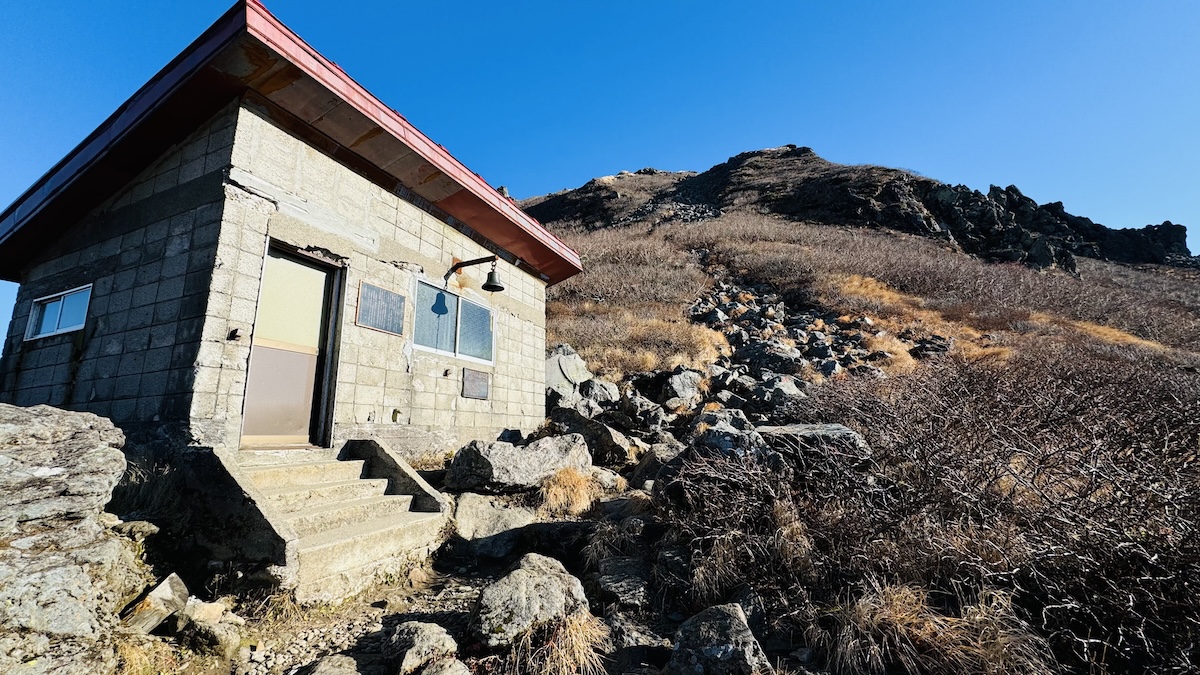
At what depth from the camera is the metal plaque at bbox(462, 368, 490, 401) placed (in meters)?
8.11

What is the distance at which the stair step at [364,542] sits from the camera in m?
4.06

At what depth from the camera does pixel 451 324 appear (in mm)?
8008

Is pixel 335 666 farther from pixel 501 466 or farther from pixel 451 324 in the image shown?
pixel 451 324

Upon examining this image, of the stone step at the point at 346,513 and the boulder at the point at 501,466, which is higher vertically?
the boulder at the point at 501,466

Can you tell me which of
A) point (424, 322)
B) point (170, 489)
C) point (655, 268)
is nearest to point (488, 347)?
point (424, 322)

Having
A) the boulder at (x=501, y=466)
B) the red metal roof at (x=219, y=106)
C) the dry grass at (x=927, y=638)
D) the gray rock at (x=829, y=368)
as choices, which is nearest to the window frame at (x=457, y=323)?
the red metal roof at (x=219, y=106)

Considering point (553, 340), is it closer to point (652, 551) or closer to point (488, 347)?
point (488, 347)

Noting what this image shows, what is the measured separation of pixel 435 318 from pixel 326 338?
1694 mm

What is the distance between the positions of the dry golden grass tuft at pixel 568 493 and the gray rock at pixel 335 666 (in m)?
3.09

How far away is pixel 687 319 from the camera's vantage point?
1781 cm

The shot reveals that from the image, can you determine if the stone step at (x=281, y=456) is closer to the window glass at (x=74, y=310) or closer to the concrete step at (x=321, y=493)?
the concrete step at (x=321, y=493)

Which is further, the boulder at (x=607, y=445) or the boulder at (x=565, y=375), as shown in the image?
the boulder at (x=565, y=375)

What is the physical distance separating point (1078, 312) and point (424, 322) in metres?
23.8

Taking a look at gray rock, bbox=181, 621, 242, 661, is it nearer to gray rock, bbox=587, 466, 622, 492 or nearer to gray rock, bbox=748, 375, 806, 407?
gray rock, bbox=587, 466, 622, 492
